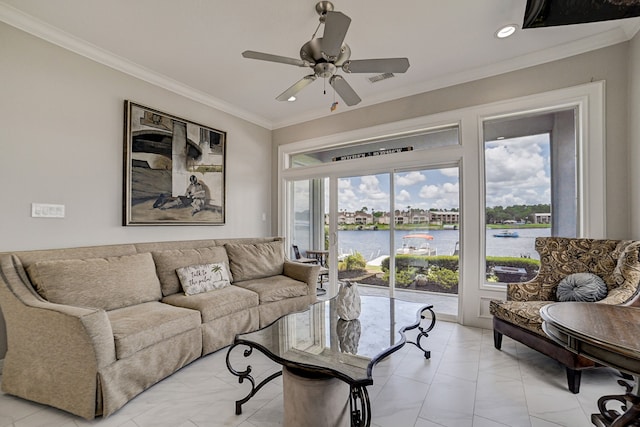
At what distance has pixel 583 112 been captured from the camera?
288 cm

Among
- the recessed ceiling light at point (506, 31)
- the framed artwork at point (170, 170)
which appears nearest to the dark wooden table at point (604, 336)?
the recessed ceiling light at point (506, 31)

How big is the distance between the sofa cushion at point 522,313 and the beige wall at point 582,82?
1082mm

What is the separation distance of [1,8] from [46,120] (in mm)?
847

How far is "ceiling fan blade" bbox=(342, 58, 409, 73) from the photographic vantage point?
2.11 meters

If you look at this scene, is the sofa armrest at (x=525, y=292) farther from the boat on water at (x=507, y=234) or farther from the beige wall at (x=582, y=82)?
the beige wall at (x=582, y=82)

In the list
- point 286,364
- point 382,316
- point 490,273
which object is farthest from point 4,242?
point 490,273

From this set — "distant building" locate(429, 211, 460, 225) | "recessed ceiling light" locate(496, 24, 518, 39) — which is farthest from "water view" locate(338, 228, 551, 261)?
"recessed ceiling light" locate(496, 24, 518, 39)

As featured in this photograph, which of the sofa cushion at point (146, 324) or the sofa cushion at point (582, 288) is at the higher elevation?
the sofa cushion at point (582, 288)

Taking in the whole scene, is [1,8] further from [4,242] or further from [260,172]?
[260,172]

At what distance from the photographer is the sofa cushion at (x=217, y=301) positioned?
2648 millimetres

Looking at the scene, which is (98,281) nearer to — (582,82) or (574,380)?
(574,380)

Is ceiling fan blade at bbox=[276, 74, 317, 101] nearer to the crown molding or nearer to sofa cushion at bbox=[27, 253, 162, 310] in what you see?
the crown molding

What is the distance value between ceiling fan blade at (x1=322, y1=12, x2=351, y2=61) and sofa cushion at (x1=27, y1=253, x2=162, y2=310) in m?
2.45

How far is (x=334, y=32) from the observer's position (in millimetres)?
1776
